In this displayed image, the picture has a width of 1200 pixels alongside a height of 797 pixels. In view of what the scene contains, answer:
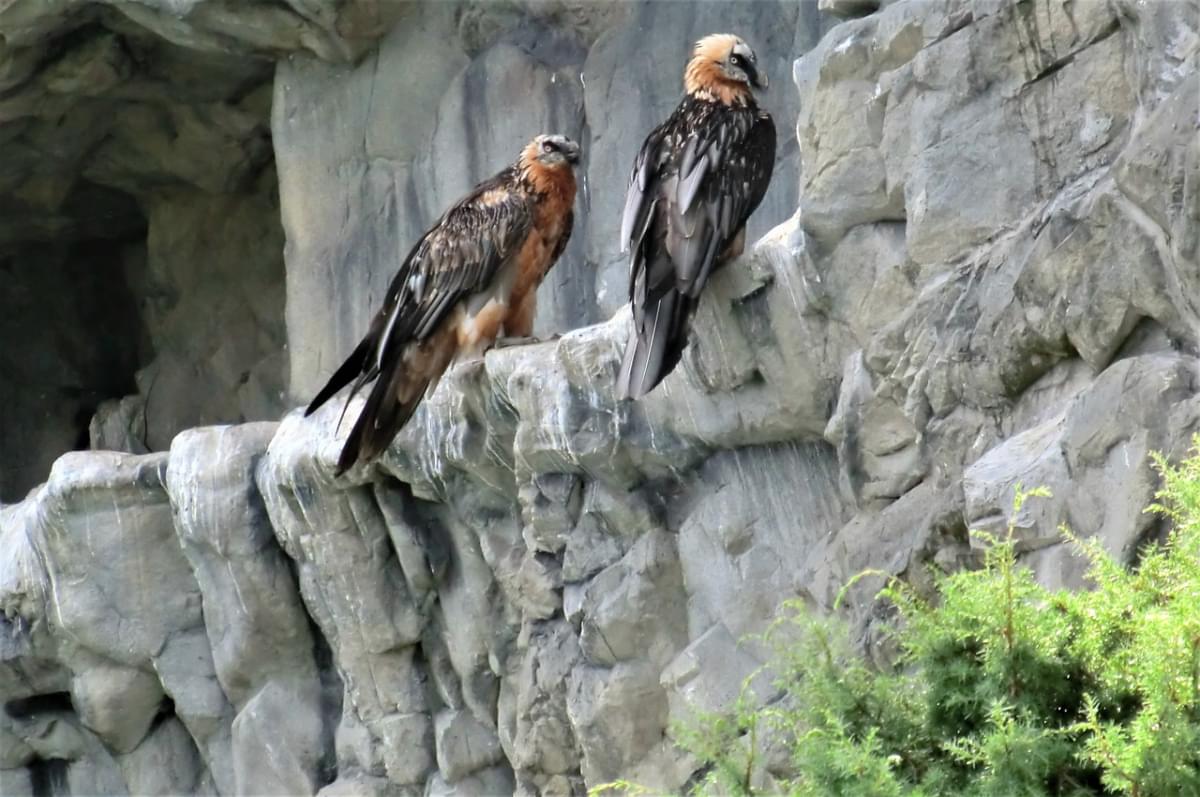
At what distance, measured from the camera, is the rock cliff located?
390 centimetres

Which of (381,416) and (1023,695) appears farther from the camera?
(381,416)

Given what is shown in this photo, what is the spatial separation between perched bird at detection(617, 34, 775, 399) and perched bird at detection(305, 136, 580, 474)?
2.90 feet

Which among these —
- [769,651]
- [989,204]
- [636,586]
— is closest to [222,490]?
[636,586]

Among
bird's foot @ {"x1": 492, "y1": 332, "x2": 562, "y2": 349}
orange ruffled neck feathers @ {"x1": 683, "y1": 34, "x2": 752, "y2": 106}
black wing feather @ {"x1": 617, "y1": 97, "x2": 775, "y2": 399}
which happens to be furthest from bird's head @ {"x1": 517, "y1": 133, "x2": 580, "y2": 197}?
black wing feather @ {"x1": 617, "y1": 97, "x2": 775, "y2": 399}

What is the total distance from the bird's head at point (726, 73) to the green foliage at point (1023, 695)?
2.40 m

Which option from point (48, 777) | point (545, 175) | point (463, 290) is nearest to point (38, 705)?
point (48, 777)

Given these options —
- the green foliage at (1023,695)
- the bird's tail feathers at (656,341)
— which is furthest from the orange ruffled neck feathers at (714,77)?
the green foliage at (1023,695)

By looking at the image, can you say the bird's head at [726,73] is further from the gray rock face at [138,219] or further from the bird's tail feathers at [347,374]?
the gray rock face at [138,219]

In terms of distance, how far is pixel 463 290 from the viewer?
5977mm

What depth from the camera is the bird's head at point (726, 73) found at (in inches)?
210

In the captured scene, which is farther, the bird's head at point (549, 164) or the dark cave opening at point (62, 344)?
the dark cave opening at point (62, 344)

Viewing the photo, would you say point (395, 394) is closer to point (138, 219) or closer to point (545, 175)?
point (545, 175)

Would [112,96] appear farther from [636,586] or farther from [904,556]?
[904,556]

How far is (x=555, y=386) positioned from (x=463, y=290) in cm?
62
